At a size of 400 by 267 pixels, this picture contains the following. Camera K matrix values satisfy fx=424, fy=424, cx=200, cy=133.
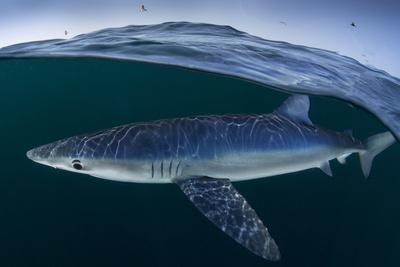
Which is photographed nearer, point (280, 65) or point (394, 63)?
point (280, 65)

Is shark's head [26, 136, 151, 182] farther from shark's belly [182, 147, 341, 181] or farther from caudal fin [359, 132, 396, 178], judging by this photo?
caudal fin [359, 132, 396, 178]

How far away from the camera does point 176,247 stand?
1036cm

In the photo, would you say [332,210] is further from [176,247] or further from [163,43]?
[163,43]

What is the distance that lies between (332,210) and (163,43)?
23.1ft

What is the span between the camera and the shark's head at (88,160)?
537cm

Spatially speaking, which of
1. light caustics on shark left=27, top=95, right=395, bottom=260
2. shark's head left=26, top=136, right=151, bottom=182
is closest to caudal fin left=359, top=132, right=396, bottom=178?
light caustics on shark left=27, top=95, right=395, bottom=260

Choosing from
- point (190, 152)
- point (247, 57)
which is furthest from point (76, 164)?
point (247, 57)

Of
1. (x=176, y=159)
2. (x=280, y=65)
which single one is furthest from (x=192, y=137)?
(x=280, y=65)

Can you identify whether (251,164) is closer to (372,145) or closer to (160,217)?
(372,145)

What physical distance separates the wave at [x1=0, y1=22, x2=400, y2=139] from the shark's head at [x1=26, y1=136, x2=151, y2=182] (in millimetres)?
2591

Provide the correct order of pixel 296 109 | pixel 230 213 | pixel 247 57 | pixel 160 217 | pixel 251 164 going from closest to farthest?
pixel 230 213 → pixel 251 164 → pixel 296 109 → pixel 247 57 → pixel 160 217

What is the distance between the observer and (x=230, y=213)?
16.2ft

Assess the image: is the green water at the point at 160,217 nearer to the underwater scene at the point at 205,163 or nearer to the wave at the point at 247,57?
the underwater scene at the point at 205,163

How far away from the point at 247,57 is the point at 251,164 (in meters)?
2.37
